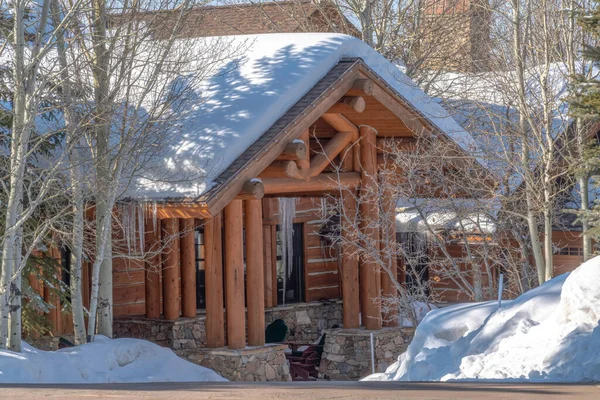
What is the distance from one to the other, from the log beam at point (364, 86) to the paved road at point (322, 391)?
849cm

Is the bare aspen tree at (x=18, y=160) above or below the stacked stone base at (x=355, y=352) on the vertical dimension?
above

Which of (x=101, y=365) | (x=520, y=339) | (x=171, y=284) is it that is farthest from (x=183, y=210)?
(x=520, y=339)

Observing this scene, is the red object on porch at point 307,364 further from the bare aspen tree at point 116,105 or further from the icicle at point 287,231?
the bare aspen tree at point 116,105

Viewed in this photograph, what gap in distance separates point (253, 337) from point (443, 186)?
4046 mm

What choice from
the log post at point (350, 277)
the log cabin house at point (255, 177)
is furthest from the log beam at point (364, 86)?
the log post at point (350, 277)

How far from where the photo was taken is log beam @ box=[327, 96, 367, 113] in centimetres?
1431

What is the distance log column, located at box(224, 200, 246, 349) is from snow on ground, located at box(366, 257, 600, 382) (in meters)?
4.11

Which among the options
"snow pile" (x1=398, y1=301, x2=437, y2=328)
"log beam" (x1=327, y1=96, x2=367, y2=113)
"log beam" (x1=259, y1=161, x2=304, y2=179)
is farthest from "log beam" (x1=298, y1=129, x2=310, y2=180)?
"snow pile" (x1=398, y1=301, x2=437, y2=328)

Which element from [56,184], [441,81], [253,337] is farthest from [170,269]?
[441,81]

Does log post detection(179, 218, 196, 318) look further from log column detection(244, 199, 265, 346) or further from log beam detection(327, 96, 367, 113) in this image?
log beam detection(327, 96, 367, 113)

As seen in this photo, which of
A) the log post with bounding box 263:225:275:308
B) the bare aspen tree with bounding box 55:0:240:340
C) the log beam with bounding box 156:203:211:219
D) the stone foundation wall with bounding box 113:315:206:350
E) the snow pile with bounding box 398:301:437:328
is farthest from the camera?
A: the log post with bounding box 263:225:275:308

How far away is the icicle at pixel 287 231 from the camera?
18125mm

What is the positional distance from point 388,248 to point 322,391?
30.4 ft

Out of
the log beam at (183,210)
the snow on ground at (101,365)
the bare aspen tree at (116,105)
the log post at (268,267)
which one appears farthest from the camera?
the log post at (268,267)
